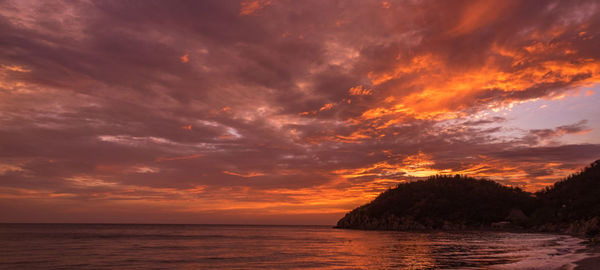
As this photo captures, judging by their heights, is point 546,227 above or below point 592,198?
below

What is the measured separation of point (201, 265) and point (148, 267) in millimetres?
5685

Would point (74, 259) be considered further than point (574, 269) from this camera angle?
Yes

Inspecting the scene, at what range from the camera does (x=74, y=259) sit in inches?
1806

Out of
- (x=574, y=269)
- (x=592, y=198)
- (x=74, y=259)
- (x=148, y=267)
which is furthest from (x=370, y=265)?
(x=592, y=198)

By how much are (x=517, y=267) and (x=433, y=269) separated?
→ 770cm

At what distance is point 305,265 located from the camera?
133ft

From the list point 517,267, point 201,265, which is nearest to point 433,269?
point 517,267

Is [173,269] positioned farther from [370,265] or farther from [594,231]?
[594,231]

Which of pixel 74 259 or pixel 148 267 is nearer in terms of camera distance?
pixel 148 267

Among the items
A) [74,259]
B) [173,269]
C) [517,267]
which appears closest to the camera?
[517,267]

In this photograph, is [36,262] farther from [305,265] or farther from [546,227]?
[546,227]

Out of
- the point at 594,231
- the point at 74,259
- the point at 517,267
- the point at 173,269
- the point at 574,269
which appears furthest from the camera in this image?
the point at 594,231

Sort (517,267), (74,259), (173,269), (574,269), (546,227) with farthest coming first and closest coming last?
(546,227), (74,259), (173,269), (517,267), (574,269)

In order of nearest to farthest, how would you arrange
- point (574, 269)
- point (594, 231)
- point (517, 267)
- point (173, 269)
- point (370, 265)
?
1. point (574, 269)
2. point (517, 267)
3. point (173, 269)
4. point (370, 265)
5. point (594, 231)
